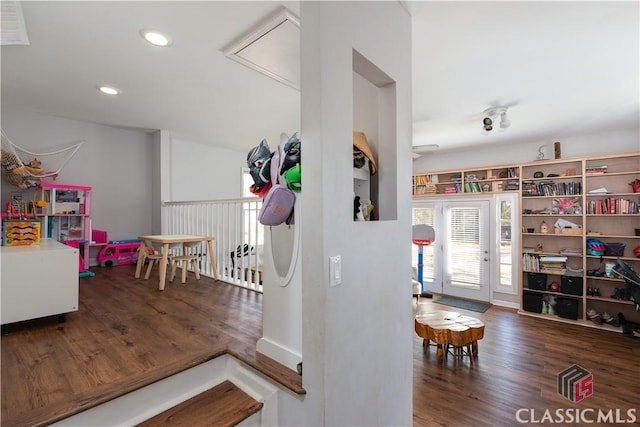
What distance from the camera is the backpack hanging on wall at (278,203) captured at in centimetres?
134

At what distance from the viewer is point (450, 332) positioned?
2.95m

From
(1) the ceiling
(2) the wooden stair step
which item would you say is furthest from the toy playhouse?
(2) the wooden stair step

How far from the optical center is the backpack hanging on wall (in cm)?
134

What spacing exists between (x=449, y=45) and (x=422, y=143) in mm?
3044

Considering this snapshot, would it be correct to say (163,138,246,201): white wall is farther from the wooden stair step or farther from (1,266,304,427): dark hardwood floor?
the wooden stair step

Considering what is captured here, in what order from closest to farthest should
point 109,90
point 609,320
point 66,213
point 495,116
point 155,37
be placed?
1. point 155,37
2. point 109,90
3. point 495,116
4. point 66,213
5. point 609,320

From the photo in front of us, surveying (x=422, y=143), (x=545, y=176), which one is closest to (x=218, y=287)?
(x=422, y=143)

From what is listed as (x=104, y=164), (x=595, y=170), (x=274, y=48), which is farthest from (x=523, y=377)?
(x=104, y=164)

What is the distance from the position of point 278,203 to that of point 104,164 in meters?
4.12

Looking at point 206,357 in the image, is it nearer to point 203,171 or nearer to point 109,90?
point 109,90

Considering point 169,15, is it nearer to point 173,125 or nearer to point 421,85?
point 421,85

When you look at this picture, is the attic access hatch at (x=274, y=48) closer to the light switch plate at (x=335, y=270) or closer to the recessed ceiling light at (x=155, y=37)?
the recessed ceiling light at (x=155, y=37)

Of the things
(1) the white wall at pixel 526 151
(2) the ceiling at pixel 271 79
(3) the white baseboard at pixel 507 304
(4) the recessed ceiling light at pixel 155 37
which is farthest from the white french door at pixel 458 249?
(4) the recessed ceiling light at pixel 155 37

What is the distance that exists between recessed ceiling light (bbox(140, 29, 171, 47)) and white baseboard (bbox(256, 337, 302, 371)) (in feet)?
7.03
